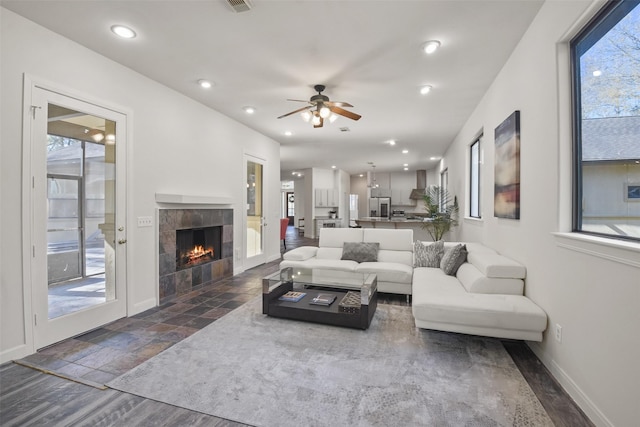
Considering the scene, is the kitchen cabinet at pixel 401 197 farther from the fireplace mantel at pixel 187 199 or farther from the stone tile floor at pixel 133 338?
the stone tile floor at pixel 133 338

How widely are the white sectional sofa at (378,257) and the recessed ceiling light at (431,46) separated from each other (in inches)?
104

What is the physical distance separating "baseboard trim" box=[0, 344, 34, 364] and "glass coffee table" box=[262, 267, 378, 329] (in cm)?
206

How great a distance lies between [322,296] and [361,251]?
1.32m

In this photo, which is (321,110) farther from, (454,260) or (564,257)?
(564,257)

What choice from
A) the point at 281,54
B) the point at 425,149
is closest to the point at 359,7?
the point at 281,54

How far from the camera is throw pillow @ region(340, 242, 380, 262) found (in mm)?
4531

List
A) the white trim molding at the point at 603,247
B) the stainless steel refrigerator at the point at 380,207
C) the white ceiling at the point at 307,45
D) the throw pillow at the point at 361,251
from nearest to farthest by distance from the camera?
1. the white trim molding at the point at 603,247
2. the white ceiling at the point at 307,45
3. the throw pillow at the point at 361,251
4. the stainless steel refrigerator at the point at 380,207

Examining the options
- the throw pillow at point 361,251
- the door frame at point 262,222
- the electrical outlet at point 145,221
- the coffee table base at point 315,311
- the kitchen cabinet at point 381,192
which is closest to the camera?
the coffee table base at point 315,311

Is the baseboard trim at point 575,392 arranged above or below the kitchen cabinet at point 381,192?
below

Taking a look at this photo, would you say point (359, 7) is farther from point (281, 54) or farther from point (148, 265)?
point (148, 265)

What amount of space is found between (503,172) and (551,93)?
1.18 meters

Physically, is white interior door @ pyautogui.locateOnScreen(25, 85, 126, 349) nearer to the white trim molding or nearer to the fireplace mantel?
the fireplace mantel

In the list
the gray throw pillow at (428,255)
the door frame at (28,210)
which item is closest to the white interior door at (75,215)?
the door frame at (28,210)

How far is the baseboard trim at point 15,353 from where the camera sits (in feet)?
7.66
